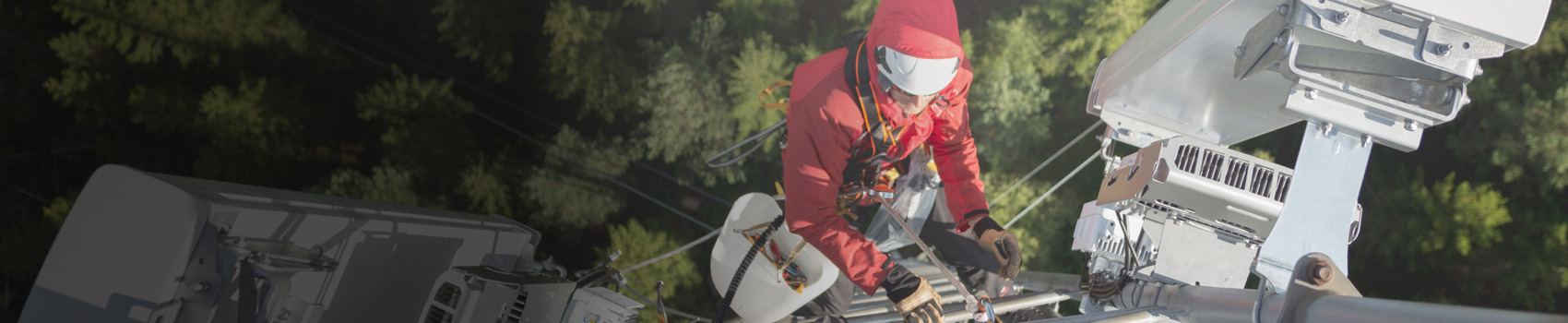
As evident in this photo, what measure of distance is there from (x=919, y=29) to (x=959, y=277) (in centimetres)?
103

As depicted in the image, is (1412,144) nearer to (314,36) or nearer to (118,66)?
(314,36)

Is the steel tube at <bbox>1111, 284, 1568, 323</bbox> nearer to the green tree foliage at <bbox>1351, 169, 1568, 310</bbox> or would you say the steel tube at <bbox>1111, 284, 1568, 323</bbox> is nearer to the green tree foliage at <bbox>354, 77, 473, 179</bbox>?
the green tree foliage at <bbox>1351, 169, 1568, 310</bbox>

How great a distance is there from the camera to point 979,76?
12.7 feet

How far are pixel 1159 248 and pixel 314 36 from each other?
3997mm

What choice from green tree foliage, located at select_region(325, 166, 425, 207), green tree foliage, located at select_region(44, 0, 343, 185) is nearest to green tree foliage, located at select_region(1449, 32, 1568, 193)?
green tree foliage, located at select_region(325, 166, 425, 207)

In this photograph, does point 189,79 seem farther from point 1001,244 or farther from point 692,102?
point 1001,244

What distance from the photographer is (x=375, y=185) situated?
12.9 ft

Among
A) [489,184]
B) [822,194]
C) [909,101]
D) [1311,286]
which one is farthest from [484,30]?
[1311,286]

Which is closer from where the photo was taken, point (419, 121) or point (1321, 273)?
point (1321, 273)

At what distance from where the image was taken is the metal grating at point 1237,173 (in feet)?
5.31

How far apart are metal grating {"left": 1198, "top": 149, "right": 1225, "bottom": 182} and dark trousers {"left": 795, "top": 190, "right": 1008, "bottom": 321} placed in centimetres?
93

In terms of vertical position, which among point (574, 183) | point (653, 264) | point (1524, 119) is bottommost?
point (653, 264)

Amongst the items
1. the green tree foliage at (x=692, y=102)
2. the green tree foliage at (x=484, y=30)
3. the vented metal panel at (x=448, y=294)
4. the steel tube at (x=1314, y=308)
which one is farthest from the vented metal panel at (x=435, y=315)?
the green tree foliage at (x=484, y=30)

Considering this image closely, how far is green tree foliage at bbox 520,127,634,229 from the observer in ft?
13.3
